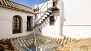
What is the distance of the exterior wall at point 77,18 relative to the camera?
7.53 metres

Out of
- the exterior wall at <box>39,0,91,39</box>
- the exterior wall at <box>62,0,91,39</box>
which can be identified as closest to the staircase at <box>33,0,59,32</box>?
the exterior wall at <box>39,0,91,39</box>

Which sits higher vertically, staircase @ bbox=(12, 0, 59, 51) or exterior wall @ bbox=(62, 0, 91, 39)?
exterior wall @ bbox=(62, 0, 91, 39)

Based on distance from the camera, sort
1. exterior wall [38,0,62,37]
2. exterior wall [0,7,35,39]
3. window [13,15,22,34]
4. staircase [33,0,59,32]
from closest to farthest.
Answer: exterior wall [0,7,35,39]
window [13,15,22,34]
exterior wall [38,0,62,37]
staircase [33,0,59,32]

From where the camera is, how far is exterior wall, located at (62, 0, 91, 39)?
7.53 metres

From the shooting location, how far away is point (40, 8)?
1069cm

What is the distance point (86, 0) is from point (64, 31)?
3.75 metres

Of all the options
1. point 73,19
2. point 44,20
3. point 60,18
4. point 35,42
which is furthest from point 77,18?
point 35,42

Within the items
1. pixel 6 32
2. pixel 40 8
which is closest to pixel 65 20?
pixel 40 8

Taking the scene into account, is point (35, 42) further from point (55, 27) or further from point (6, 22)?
point (55, 27)

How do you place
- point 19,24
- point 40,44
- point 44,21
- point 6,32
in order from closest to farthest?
point 40,44 → point 6,32 → point 19,24 → point 44,21

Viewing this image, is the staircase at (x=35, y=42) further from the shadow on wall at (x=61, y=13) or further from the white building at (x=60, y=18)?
the white building at (x=60, y=18)

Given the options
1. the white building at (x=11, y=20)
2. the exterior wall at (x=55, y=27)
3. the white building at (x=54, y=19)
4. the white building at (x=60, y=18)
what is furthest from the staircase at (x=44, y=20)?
the white building at (x=11, y=20)

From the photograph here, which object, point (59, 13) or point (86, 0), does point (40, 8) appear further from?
point (86, 0)

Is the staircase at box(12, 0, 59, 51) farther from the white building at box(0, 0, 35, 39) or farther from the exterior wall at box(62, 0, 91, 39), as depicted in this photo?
the white building at box(0, 0, 35, 39)
